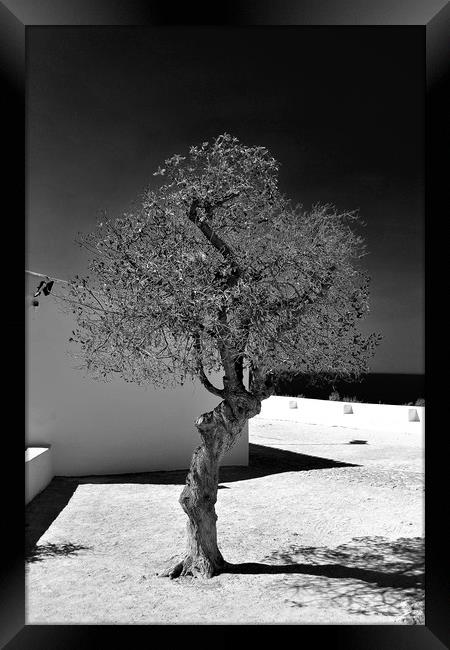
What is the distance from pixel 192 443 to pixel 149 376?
657 cm

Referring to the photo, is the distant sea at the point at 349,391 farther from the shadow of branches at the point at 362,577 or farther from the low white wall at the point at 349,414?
the shadow of branches at the point at 362,577

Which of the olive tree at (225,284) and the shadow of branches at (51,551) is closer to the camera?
the olive tree at (225,284)

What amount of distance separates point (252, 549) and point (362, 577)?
1.55 meters

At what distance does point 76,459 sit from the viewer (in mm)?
11094

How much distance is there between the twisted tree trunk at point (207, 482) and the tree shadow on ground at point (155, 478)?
2.25m

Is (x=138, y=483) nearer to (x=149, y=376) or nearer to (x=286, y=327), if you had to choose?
(x=149, y=376)

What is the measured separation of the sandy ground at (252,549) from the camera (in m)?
5.45

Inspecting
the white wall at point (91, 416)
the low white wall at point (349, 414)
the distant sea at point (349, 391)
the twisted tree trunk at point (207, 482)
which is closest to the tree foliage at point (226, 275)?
the twisted tree trunk at point (207, 482)

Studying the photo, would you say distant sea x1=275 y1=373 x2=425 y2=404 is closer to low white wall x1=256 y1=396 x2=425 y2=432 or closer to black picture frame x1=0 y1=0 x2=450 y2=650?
low white wall x1=256 y1=396 x2=425 y2=432

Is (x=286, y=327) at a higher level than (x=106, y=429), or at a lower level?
higher
